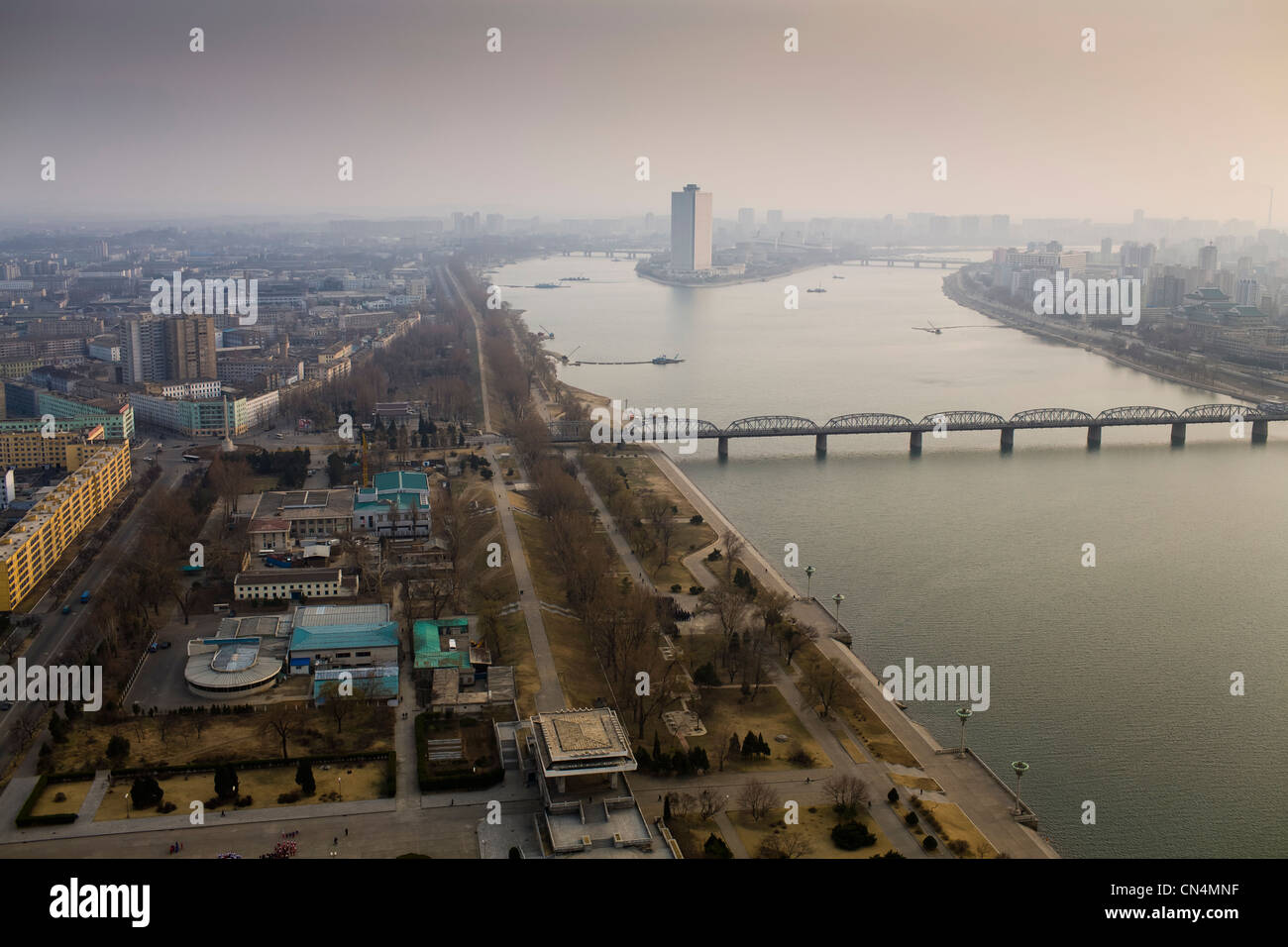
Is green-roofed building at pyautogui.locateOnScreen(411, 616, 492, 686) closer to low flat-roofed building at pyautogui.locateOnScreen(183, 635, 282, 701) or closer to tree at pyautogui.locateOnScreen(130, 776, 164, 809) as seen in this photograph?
low flat-roofed building at pyautogui.locateOnScreen(183, 635, 282, 701)

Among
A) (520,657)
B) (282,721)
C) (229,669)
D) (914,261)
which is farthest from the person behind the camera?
(914,261)

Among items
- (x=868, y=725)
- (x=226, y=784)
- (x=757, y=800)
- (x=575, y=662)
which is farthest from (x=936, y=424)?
(x=226, y=784)

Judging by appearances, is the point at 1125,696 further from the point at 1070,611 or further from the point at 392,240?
the point at 392,240

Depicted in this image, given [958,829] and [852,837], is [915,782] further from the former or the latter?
[852,837]

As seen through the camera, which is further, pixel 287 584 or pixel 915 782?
pixel 287 584

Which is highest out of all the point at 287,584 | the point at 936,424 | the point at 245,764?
the point at 936,424

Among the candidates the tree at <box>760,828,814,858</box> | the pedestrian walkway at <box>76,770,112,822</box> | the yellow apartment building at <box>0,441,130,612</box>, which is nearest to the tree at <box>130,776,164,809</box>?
the pedestrian walkway at <box>76,770,112,822</box>

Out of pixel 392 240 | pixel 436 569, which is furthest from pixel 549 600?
pixel 392 240
